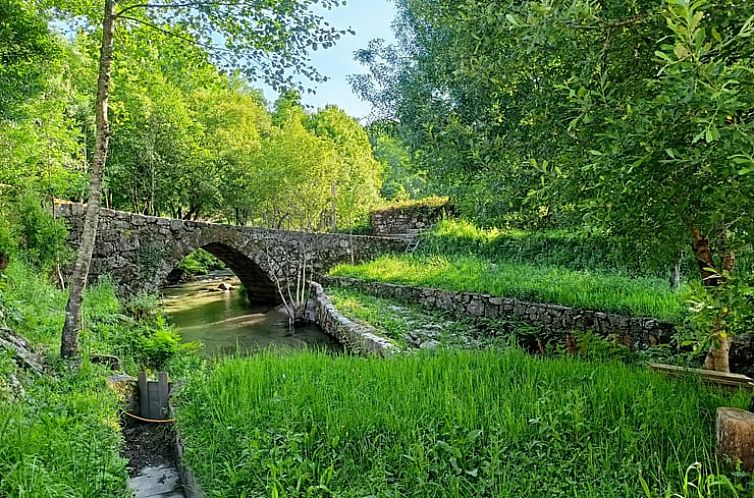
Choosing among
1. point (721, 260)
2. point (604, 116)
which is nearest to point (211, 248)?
point (721, 260)

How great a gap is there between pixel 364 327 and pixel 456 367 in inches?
156

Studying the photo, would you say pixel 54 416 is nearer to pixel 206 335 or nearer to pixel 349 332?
pixel 349 332

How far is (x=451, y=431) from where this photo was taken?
2885 millimetres

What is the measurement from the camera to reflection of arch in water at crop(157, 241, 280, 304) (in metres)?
11.0

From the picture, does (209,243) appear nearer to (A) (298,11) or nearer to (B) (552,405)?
(A) (298,11)

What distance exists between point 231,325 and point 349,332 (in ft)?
14.2

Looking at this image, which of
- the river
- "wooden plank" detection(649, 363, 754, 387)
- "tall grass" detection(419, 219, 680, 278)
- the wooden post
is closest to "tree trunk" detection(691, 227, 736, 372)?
"wooden plank" detection(649, 363, 754, 387)

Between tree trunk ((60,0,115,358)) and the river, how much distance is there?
98.9 inches

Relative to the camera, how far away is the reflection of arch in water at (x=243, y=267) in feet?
36.2

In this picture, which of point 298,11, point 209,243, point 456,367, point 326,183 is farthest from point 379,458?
point 326,183

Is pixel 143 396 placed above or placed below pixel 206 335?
above

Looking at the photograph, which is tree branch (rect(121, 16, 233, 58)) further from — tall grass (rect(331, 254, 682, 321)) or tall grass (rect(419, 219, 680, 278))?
tall grass (rect(331, 254, 682, 321))

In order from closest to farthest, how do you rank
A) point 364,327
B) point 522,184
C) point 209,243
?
point 522,184, point 364,327, point 209,243

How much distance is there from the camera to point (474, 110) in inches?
170
